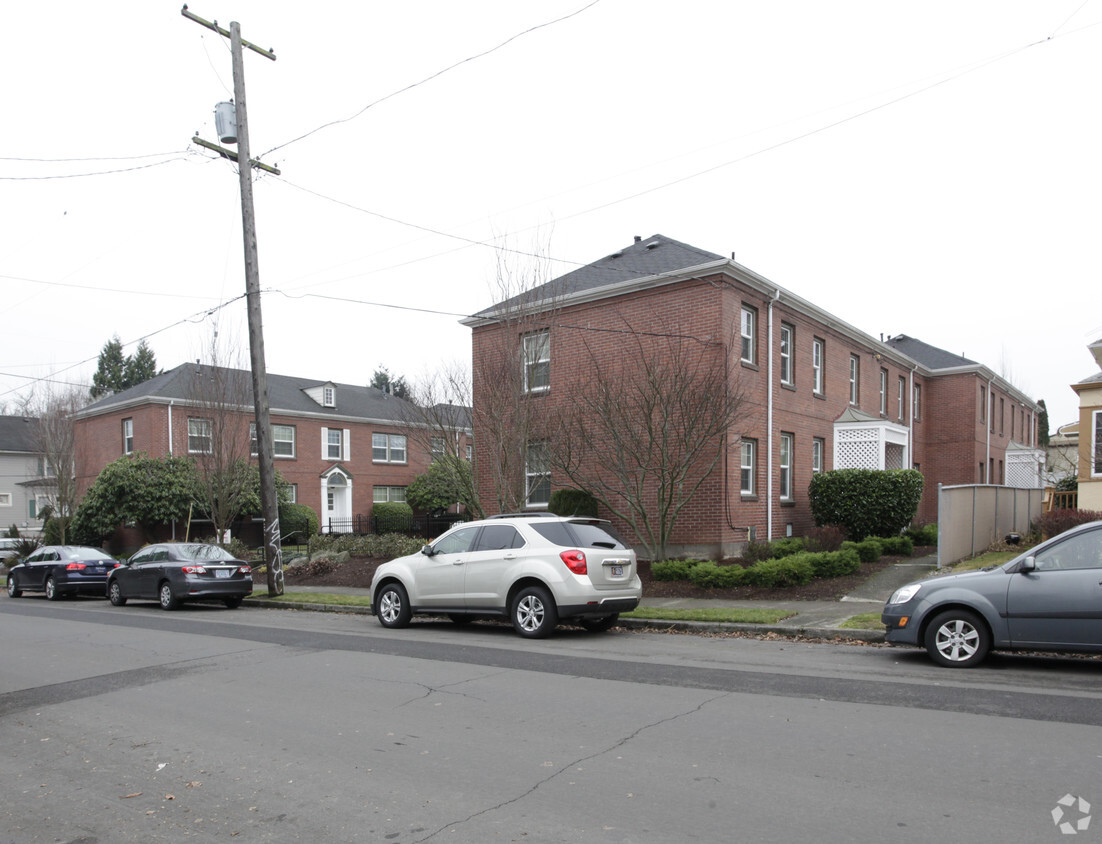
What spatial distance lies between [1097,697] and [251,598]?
52.4ft

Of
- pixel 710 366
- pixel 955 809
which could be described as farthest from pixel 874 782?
pixel 710 366

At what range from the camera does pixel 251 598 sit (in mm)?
18688

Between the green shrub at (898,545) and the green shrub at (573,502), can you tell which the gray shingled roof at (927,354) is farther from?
the green shrub at (573,502)

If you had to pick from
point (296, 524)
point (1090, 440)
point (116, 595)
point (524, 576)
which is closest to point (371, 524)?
point (296, 524)

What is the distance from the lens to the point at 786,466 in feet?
72.4

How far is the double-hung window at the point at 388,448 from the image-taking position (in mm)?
43344

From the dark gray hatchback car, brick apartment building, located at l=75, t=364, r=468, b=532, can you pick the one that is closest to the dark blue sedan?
brick apartment building, located at l=75, t=364, r=468, b=532

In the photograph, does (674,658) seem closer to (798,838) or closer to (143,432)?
(798,838)

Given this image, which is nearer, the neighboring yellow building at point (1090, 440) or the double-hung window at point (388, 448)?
the neighboring yellow building at point (1090, 440)

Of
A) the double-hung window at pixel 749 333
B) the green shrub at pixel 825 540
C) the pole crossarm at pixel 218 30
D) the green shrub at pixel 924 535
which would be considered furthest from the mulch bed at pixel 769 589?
the pole crossarm at pixel 218 30

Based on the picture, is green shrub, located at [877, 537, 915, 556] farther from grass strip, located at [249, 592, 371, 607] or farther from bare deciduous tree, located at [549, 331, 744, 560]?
grass strip, located at [249, 592, 371, 607]

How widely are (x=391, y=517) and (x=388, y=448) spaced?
5608 mm

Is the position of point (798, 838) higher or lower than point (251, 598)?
higher

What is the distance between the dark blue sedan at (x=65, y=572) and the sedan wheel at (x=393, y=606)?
1123cm
